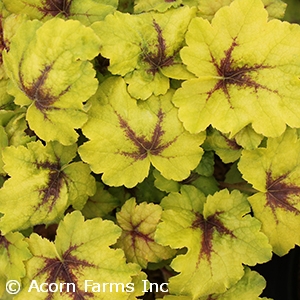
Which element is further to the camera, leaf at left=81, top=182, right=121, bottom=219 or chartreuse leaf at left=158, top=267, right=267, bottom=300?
leaf at left=81, top=182, right=121, bottom=219

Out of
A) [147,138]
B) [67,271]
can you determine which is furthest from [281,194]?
[67,271]

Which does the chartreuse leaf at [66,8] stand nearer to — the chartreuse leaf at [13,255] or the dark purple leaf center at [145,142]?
the dark purple leaf center at [145,142]

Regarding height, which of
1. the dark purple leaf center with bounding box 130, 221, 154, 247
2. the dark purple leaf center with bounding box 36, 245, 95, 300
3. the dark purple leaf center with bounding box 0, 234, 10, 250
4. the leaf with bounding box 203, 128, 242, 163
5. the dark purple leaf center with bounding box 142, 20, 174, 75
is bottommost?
the dark purple leaf center with bounding box 36, 245, 95, 300

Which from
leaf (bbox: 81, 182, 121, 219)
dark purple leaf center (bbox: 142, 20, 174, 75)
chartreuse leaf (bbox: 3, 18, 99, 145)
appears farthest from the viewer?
leaf (bbox: 81, 182, 121, 219)

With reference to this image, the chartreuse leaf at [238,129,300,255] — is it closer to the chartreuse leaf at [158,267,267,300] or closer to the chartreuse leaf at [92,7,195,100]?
the chartreuse leaf at [158,267,267,300]

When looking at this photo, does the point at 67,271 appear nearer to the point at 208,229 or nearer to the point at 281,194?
the point at 208,229

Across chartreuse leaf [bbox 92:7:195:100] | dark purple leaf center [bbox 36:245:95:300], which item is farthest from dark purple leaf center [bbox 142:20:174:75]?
dark purple leaf center [bbox 36:245:95:300]
